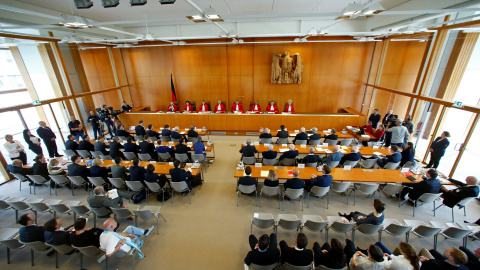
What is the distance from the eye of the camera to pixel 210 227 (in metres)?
4.90

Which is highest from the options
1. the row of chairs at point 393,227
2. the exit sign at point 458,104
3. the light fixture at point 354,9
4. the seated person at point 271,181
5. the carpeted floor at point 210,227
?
the light fixture at point 354,9

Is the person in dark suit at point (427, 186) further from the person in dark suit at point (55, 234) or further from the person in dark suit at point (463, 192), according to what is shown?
the person in dark suit at point (55, 234)

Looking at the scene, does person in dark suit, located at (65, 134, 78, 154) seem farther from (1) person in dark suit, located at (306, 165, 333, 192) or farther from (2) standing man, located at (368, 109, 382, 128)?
(2) standing man, located at (368, 109, 382, 128)

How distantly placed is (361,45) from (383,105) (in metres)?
3.78

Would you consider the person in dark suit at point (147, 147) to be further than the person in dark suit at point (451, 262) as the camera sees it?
Yes

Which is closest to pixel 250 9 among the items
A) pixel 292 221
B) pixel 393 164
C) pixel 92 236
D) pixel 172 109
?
pixel 172 109

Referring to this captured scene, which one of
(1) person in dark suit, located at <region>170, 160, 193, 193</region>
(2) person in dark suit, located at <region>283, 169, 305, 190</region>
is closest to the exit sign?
(2) person in dark suit, located at <region>283, 169, 305, 190</region>

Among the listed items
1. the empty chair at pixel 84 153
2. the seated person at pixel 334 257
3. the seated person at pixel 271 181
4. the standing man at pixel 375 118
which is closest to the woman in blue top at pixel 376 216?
the seated person at pixel 334 257

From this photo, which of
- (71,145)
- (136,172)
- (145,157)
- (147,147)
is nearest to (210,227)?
(136,172)

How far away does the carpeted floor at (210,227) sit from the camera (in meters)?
4.07

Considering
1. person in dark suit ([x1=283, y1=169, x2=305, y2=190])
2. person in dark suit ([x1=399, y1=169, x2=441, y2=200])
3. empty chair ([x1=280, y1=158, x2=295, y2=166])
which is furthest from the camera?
empty chair ([x1=280, y1=158, x2=295, y2=166])

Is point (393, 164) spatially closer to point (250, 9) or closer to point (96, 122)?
point (250, 9)

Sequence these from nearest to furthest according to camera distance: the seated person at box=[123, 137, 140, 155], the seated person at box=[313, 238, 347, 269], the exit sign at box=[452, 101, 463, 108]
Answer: the seated person at box=[313, 238, 347, 269], the exit sign at box=[452, 101, 463, 108], the seated person at box=[123, 137, 140, 155]

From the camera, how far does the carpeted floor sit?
4074 mm
